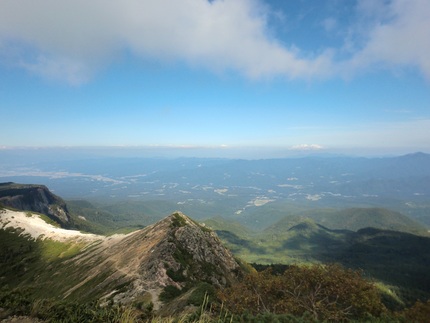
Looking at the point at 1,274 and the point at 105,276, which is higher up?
the point at 105,276

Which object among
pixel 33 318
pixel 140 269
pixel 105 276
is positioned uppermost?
pixel 33 318

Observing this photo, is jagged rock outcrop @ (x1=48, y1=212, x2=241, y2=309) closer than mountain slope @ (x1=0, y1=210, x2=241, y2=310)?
Yes

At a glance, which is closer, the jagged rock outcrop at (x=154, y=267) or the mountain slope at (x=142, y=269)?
the jagged rock outcrop at (x=154, y=267)

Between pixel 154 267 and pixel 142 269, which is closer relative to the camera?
pixel 154 267

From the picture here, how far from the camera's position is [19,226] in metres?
171

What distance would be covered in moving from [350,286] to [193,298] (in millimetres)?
22226

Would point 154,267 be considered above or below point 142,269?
above

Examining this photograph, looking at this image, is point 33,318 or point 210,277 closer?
point 33,318

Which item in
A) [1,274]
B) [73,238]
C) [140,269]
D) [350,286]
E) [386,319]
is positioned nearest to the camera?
[386,319]

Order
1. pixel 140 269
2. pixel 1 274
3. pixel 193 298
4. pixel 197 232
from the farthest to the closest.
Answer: pixel 1 274
pixel 197 232
pixel 140 269
pixel 193 298

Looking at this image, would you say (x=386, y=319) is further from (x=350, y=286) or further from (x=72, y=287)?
(x=72, y=287)

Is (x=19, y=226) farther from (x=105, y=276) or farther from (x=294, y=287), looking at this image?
(x=294, y=287)

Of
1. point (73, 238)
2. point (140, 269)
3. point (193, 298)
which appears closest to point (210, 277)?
point (140, 269)

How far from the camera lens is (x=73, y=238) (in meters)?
140
